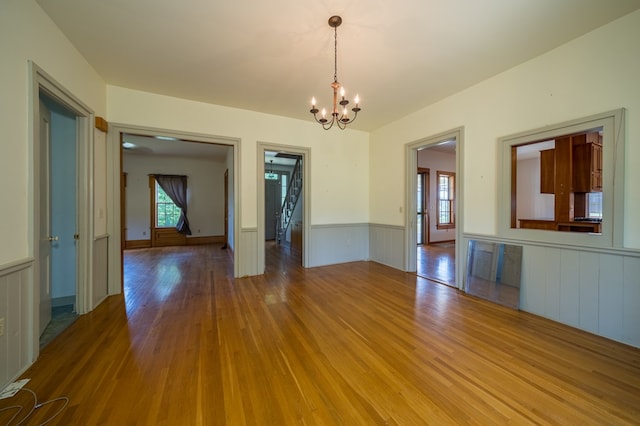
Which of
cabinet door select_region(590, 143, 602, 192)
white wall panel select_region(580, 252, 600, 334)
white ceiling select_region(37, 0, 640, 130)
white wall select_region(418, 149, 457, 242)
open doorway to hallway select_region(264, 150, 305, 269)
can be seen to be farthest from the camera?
white wall select_region(418, 149, 457, 242)

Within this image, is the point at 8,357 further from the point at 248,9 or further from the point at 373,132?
the point at 373,132

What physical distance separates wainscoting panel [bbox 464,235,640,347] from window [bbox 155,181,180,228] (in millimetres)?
9036

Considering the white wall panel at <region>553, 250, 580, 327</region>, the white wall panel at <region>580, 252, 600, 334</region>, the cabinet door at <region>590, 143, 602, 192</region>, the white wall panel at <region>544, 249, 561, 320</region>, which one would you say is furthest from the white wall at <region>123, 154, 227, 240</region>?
the cabinet door at <region>590, 143, 602, 192</region>

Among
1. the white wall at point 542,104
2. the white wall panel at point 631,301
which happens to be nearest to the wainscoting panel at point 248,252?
the white wall at point 542,104

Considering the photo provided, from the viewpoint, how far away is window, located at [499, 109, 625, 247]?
2264mm

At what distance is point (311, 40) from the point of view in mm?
2486

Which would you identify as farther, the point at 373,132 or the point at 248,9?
the point at 373,132

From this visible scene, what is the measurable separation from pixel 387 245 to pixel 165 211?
23.9 ft

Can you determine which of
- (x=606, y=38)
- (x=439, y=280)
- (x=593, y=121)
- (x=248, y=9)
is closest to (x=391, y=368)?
(x=439, y=280)

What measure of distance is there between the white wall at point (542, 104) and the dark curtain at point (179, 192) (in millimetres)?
7193

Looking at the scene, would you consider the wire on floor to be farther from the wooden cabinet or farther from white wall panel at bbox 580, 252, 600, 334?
the wooden cabinet

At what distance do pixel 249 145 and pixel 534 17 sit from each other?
152 inches

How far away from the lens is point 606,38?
7.57ft

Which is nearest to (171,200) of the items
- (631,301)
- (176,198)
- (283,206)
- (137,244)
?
(176,198)
